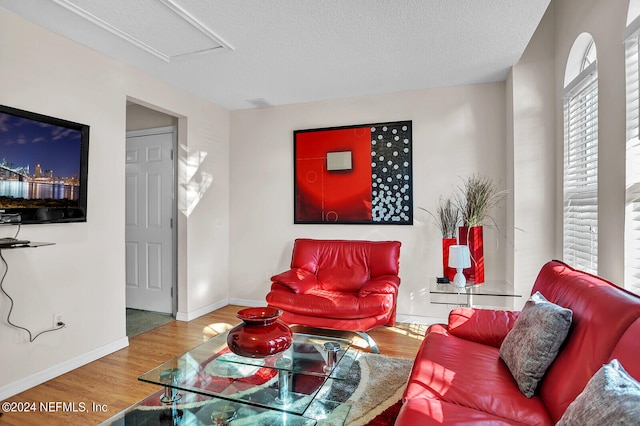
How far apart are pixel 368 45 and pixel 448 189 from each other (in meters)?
1.75

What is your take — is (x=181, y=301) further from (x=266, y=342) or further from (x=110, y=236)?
(x=266, y=342)

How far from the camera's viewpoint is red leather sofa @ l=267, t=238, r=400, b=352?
305 cm

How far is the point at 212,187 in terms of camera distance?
4.41 m

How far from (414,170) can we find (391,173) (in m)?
0.25

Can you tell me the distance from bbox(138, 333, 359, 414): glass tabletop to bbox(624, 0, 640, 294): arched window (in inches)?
66.0

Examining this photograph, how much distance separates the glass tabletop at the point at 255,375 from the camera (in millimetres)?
1722

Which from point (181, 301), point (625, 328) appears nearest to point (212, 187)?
point (181, 301)

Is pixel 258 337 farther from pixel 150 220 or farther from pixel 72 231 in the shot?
pixel 150 220

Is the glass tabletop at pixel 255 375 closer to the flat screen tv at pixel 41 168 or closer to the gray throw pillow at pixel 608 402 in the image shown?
the gray throw pillow at pixel 608 402

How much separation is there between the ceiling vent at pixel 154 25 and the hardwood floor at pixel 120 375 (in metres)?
2.55

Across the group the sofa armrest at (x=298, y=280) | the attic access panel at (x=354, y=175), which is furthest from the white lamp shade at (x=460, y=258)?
the sofa armrest at (x=298, y=280)

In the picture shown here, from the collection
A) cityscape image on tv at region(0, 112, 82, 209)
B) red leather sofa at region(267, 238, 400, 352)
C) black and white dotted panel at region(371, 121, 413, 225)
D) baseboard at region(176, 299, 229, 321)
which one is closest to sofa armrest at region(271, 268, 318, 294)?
red leather sofa at region(267, 238, 400, 352)

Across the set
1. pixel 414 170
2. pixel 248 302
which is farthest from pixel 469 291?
pixel 248 302

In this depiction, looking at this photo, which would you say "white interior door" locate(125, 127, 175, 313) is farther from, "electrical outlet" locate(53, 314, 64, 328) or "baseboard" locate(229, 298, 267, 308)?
"electrical outlet" locate(53, 314, 64, 328)
